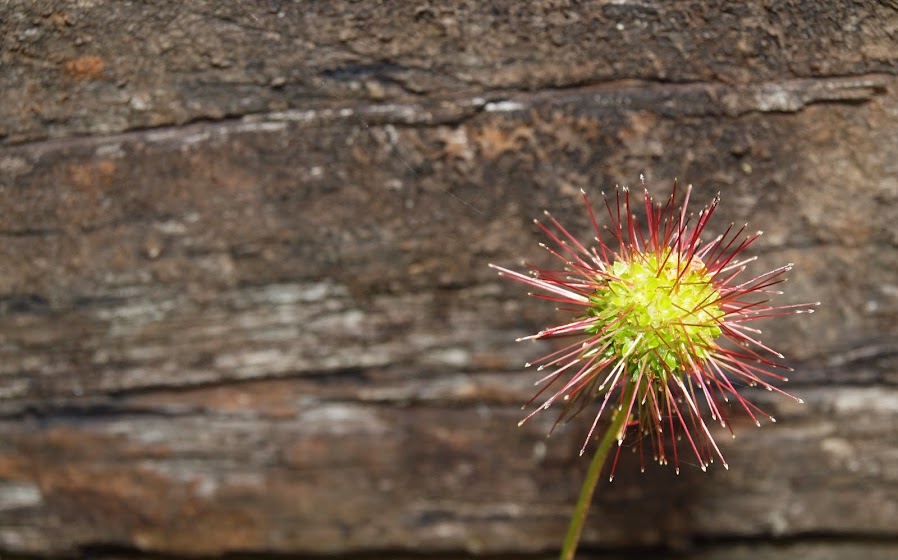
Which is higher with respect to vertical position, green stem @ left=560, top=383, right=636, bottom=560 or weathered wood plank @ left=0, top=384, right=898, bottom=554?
green stem @ left=560, top=383, right=636, bottom=560

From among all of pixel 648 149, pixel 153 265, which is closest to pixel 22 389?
pixel 153 265

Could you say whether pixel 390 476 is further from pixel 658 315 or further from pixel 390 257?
pixel 658 315

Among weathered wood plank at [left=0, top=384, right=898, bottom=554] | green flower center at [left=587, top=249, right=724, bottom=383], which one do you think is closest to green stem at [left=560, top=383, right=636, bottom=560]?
green flower center at [left=587, top=249, right=724, bottom=383]

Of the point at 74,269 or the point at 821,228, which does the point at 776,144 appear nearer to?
the point at 821,228

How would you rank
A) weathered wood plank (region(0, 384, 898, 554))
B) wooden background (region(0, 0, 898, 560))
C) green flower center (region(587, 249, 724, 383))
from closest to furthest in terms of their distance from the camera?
green flower center (region(587, 249, 724, 383))
wooden background (region(0, 0, 898, 560))
weathered wood plank (region(0, 384, 898, 554))

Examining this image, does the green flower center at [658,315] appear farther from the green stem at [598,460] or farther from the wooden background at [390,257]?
the wooden background at [390,257]

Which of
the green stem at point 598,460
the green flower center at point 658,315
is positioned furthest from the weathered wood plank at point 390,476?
the green flower center at point 658,315

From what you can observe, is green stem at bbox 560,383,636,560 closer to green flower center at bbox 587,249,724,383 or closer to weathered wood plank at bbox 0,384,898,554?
green flower center at bbox 587,249,724,383
